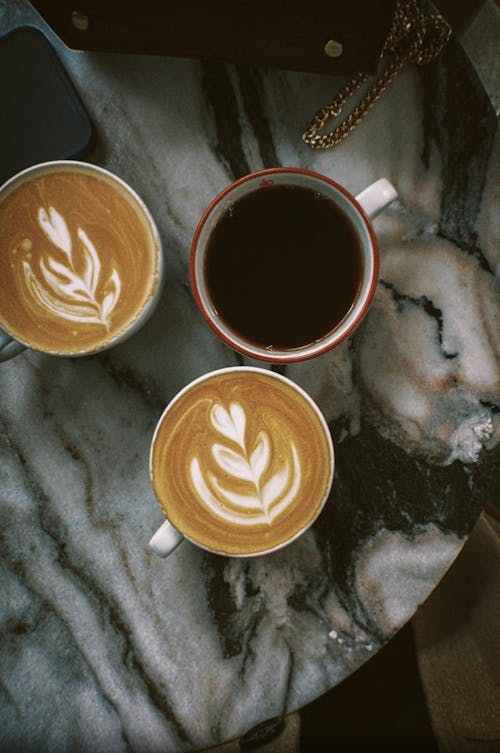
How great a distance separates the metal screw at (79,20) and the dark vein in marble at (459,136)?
405 mm

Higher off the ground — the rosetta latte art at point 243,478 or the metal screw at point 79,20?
the metal screw at point 79,20

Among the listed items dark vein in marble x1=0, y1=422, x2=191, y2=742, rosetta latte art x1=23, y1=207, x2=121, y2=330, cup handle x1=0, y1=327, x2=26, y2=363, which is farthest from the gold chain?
dark vein in marble x1=0, y1=422, x2=191, y2=742

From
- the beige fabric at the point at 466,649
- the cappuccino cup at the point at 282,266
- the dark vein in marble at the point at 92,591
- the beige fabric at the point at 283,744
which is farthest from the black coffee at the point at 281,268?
the beige fabric at the point at 283,744

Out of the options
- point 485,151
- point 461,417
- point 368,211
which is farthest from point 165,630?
point 485,151

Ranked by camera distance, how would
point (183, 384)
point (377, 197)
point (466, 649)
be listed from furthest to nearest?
point (466, 649) < point (183, 384) < point (377, 197)

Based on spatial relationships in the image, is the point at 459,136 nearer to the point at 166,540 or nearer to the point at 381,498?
the point at 381,498

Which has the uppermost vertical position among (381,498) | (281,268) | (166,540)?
(281,268)

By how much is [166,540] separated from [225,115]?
1.79ft

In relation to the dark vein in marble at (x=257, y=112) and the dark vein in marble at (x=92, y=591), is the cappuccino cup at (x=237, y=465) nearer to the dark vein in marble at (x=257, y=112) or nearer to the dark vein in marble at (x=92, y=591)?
the dark vein in marble at (x=92, y=591)

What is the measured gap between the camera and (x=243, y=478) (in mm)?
718

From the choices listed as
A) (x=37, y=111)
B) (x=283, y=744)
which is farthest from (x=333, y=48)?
(x=283, y=744)

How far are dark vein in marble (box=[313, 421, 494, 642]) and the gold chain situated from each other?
37 centimetres

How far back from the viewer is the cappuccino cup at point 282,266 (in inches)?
27.6

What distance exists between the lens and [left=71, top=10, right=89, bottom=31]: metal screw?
686 mm
